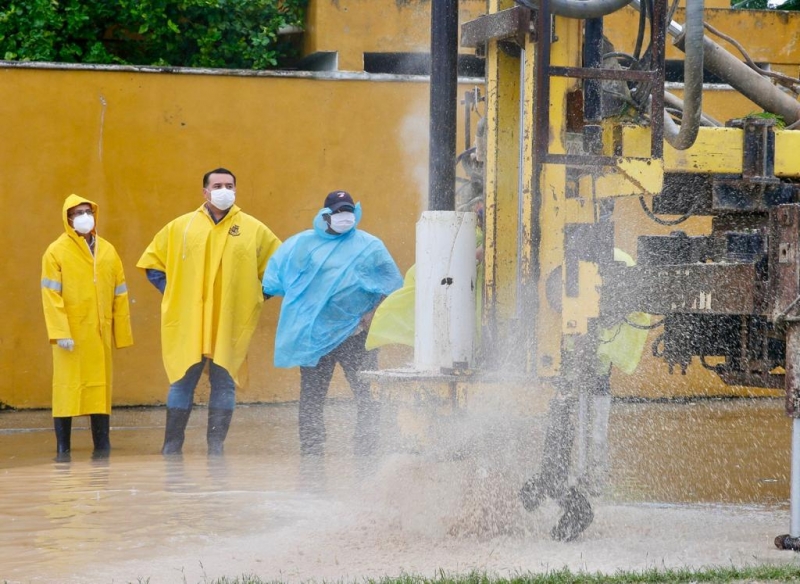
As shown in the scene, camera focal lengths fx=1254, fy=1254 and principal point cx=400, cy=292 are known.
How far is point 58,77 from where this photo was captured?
10.0 meters

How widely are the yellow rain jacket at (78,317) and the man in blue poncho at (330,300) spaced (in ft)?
4.56

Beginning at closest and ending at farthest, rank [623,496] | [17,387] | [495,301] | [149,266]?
[495,301] → [623,496] → [149,266] → [17,387]

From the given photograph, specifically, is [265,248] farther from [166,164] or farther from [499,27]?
[499,27]

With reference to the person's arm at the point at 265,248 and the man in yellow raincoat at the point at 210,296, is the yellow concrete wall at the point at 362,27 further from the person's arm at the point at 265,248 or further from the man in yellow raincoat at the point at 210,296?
the man in yellow raincoat at the point at 210,296

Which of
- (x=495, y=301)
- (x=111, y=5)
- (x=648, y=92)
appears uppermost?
(x=111, y=5)

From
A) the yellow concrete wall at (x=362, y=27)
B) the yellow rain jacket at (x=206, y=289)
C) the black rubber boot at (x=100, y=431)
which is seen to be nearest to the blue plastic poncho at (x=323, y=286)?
the yellow rain jacket at (x=206, y=289)

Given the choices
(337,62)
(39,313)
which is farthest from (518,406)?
(337,62)

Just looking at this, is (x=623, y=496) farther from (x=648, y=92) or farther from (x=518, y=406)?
(x=648, y=92)

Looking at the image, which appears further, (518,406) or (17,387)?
(17,387)

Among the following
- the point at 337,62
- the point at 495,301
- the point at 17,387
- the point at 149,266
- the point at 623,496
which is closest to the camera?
the point at 495,301

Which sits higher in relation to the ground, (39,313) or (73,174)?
(73,174)

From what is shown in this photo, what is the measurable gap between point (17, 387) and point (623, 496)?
5.65 m

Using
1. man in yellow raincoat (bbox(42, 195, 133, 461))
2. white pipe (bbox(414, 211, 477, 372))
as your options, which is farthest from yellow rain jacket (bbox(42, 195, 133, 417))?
white pipe (bbox(414, 211, 477, 372))

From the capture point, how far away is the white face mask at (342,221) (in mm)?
7977
